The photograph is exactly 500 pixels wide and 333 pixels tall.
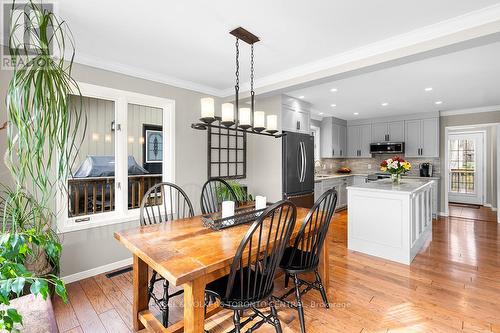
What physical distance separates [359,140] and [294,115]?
327 centimetres

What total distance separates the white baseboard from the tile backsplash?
486 centimetres

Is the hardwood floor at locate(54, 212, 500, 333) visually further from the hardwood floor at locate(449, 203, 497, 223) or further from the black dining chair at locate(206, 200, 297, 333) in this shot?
the hardwood floor at locate(449, 203, 497, 223)

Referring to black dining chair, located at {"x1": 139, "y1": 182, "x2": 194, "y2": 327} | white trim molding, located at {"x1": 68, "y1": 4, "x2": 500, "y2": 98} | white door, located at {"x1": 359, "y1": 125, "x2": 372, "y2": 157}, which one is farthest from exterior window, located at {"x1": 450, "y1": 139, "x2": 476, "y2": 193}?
black dining chair, located at {"x1": 139, "y1": 182, "x2": 194, "y2": 327}

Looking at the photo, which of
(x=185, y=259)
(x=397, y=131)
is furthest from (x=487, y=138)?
(x=185, y=259)

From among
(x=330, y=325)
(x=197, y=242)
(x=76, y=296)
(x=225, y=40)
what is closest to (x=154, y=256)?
(x=197, y=242)

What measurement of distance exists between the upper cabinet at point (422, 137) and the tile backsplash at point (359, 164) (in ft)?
1.28

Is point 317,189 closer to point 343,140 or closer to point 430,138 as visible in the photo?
point 343,140

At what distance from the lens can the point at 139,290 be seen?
1.98 meters

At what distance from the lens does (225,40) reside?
243cm

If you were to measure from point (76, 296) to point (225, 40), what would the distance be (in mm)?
2879

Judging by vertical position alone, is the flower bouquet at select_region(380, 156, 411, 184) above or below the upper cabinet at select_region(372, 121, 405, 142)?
below

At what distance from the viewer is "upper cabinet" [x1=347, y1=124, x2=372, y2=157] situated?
6.71m

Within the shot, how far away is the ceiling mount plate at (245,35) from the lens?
87.7 inches

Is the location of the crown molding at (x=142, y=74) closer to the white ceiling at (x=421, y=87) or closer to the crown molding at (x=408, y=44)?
the crown molding at (x=408, y=44)
